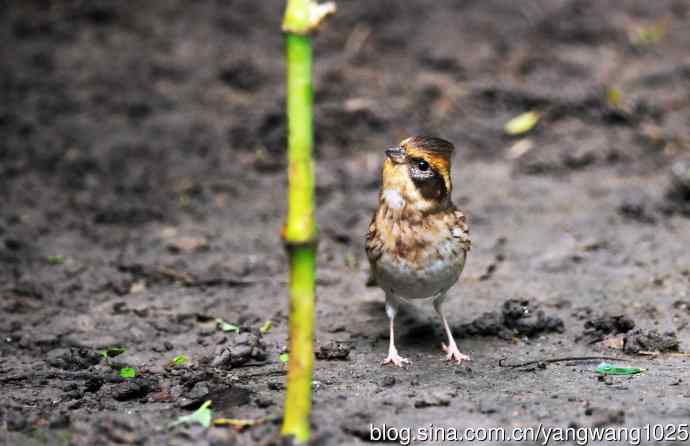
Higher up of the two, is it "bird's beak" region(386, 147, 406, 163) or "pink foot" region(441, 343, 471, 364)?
"bird's beak" region(386, 147, 406, 163)

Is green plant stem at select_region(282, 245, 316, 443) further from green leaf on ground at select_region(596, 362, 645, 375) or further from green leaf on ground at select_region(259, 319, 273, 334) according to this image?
green leaf on ground at select_region(259, 319, 273, 334)

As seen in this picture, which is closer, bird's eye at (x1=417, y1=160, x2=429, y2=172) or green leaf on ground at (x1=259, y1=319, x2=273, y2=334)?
bird's eye at (x1=417, y1=160, x2=429, y2=172)

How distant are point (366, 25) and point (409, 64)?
838mm

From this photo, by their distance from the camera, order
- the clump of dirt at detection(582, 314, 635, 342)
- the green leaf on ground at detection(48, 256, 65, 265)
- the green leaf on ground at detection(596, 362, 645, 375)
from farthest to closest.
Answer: the green leaf on ground at detection(48, 256, 65, 265)
the clump of dirt at detection(582, 314, 635, 342)
the green leaf on ground at detection(596, 362, 645, 375)

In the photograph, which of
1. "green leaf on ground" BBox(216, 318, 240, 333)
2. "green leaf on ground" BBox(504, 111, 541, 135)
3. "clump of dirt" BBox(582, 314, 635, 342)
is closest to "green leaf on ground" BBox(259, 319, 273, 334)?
"green leaf on ground" BBox(216, 318, 240, 333)

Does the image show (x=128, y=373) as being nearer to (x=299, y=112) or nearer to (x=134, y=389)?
(x=134, y=389)

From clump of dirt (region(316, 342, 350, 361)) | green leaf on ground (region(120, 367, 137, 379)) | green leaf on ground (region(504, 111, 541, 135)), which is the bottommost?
green leaf on ground (region(120, 367, 137, 379))

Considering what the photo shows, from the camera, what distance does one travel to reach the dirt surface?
186 inches

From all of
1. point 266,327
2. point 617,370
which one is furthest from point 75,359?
point 617,370

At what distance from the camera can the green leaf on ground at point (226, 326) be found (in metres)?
5.88

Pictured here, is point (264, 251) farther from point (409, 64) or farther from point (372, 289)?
point (409, 64)

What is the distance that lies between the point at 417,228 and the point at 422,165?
36cm

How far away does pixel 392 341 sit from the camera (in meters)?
5.48

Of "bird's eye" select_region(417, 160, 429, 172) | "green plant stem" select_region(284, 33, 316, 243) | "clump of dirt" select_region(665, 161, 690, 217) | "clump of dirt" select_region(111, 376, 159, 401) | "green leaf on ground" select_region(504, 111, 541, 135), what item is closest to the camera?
"green plant stem" select_region(284, 33, 316, 243)
